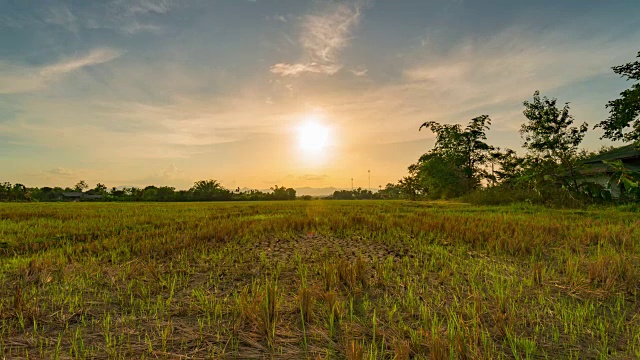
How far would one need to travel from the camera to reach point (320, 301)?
11.1ft

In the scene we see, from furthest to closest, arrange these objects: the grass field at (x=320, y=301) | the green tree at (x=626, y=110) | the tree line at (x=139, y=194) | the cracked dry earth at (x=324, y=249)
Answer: the tree line at (x=139, y=194)
the green tree at (x=626, y=110)
the cracked dry earth at (x=324, y=249)
the grass field at (x=320, y=301)

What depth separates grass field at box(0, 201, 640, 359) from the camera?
247 cm

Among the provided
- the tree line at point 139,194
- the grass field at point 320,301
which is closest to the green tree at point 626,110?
the grass field at point 320,301

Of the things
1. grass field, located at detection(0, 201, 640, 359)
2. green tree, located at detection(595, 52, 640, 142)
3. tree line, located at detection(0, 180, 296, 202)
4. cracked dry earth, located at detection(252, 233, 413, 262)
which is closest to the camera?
grass field, located at detection(0, 201, 640, 359)

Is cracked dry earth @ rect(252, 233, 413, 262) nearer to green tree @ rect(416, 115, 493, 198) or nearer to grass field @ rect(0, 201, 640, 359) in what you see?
grass field @ rect(0, 201, 640, 359)

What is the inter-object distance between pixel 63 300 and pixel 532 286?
230 inches

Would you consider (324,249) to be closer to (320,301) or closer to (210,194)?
(320,301)

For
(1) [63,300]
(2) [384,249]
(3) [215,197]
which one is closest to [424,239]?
(2) [384,249]

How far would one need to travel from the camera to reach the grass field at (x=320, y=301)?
8.11 ft

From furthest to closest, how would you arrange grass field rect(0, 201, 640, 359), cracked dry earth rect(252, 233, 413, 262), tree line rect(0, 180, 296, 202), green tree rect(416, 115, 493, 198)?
tree line rect(0, 180, 296, 202)
green tree rect(416, 115, 493, 198)
cracked dry earth rect(252, 233, 413, 262)
grass field rect(0, 201, 640, 359)

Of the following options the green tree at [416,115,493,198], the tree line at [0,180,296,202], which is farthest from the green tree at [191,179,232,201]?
the green tree at [416,115,493,198]

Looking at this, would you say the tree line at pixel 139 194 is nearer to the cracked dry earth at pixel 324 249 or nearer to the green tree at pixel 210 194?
the green tree at pixel 210 194

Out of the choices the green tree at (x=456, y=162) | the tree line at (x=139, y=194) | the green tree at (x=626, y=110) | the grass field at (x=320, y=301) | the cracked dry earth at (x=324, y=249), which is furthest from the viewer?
the tree line at (x=139, y=194)

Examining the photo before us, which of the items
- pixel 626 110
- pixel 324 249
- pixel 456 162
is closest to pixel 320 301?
pixel 324 249
